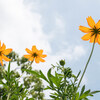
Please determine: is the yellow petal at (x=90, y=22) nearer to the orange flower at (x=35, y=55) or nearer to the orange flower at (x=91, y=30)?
the orange flower at (x=91, y=30)

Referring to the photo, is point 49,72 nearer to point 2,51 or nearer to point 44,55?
point 2,51

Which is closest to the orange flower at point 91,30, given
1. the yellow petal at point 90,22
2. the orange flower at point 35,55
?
the yellow petal at point 90,22

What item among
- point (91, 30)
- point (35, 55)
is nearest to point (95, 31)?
point (91, 30)

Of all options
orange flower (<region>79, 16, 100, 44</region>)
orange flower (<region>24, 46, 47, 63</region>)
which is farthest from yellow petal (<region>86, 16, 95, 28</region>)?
orange flower (<region>24, 46, 47, 63</region>)

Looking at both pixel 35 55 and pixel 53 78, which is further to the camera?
pixel 35 55

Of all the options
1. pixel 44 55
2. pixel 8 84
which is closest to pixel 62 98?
pixel 8 84

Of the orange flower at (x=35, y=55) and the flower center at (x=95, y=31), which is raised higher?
the orange flower at (x=35, y=55)

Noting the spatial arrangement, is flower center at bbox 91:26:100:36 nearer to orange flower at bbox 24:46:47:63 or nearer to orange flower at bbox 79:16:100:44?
orange flower at bbox 79:16:100:44

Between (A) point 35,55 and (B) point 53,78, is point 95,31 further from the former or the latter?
(A) point 35,55

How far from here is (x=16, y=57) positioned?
14.1 meters

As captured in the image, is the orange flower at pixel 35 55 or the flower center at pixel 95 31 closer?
the flower center at pixel 95 31

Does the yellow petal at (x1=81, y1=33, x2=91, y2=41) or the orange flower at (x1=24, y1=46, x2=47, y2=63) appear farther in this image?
the orange flower at (x1=24, y1=46, x2=47, y2=63)

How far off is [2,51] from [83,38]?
1041mm

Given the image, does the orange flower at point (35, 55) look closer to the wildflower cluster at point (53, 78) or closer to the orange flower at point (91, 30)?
the wildflower cluster at point (53, 78)
